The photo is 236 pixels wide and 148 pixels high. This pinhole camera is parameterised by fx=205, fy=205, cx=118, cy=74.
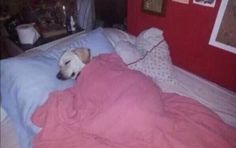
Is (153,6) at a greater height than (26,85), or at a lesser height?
greater

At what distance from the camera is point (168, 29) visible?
143 cm

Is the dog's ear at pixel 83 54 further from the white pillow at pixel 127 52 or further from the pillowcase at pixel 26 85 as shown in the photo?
the white pillow at pixel 127 52

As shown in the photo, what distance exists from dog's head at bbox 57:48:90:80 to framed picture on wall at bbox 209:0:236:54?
0.76 meters

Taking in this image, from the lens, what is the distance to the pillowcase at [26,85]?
39.4 inches

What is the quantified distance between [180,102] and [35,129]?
0.72 meters

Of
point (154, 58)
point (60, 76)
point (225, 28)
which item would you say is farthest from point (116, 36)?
point (225, 28)

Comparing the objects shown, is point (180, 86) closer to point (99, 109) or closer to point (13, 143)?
point (99, 109)

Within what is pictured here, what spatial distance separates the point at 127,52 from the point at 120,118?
1.79 ft

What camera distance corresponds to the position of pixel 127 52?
1305 millimetres

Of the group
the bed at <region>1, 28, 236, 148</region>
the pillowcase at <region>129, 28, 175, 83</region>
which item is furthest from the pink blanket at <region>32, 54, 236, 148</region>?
the pillowcase at <region>129, 28, 175, 83</region>

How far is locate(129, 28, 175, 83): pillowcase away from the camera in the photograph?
126cm

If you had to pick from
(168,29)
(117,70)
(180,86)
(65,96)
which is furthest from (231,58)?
(65,96)

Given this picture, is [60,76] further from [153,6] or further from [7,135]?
[153,6]

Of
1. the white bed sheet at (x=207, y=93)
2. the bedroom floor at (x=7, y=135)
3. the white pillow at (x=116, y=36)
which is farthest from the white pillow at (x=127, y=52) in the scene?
the bedroom floor at (x=7, y=135)
